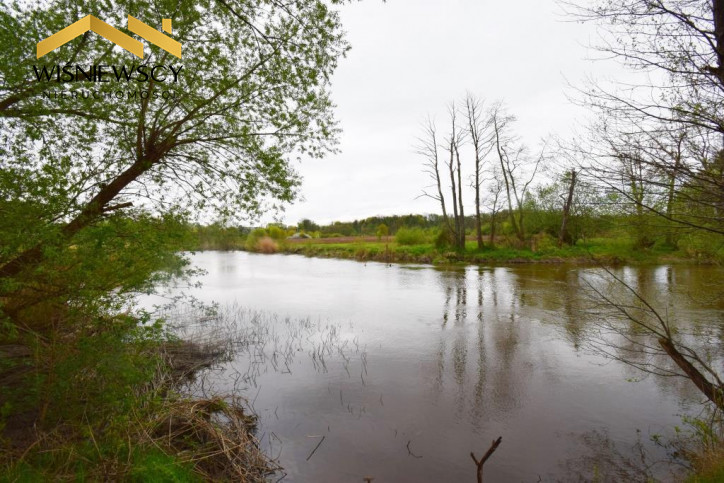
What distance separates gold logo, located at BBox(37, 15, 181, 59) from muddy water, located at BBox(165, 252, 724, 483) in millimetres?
5593

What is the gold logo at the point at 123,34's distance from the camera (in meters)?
5.16

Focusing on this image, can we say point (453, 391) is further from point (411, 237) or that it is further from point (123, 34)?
point (411, 237)

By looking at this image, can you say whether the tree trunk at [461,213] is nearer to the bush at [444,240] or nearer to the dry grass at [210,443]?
the bush at [444,240]

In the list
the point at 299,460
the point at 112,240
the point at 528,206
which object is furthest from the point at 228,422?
the point at 528,206

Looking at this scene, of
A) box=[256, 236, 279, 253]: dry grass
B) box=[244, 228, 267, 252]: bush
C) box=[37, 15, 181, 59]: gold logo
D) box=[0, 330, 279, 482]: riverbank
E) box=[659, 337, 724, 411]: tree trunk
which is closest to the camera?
box=[0, 330, 279, 482]: riverbank

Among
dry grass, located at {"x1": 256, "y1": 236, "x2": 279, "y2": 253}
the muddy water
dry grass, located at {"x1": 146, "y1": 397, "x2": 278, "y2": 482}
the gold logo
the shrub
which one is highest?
the gold logo

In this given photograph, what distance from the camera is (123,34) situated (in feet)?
18.6

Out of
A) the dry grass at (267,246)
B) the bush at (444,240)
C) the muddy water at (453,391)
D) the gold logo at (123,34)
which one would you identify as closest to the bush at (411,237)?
the bush at (444,240)

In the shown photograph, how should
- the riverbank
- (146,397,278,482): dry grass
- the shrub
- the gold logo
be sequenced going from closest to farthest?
the riverbank → (146,397,278,482): dry grass → the gold logo → the shrub

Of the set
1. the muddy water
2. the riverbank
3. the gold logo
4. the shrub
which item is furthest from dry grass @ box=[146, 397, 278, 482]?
the shrub

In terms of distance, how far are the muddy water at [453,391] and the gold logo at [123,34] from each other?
5.59 metres

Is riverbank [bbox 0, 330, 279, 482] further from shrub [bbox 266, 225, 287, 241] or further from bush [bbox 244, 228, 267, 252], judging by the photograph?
shrub [bbox 266, 225, 287, 241]

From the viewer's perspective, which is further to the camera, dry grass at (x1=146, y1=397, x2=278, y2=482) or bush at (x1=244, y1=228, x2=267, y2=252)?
bush at (x1=244, y1=228, x2=267, y2=252)

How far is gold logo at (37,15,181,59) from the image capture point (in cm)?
516
